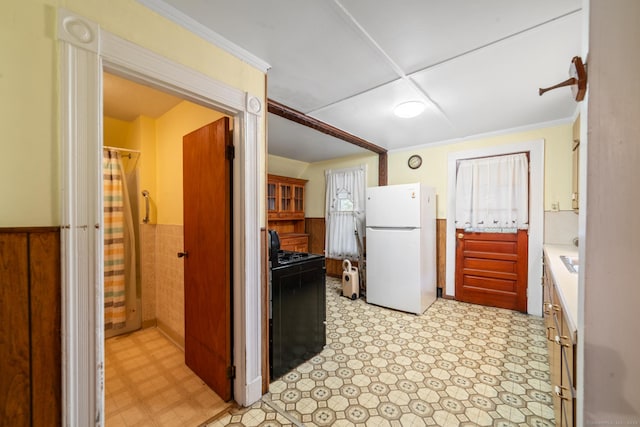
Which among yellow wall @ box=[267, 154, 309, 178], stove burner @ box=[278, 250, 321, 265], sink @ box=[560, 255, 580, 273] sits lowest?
stove burner @ box=[278, 250, 321, 265]

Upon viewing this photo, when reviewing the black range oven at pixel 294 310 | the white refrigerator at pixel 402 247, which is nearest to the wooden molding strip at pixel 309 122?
the white refrigerator at pixel 402 247

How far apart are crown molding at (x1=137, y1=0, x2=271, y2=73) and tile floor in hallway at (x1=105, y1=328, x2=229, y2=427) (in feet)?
7.32

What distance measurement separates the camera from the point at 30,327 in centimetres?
92

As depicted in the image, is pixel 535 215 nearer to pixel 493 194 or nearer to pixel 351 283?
pixel 493 194

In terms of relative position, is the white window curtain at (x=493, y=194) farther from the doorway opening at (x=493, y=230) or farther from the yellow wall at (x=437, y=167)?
the yellow wall at (x=437, y=167)

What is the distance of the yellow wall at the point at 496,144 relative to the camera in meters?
2.84

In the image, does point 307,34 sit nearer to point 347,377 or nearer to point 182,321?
point 347,377

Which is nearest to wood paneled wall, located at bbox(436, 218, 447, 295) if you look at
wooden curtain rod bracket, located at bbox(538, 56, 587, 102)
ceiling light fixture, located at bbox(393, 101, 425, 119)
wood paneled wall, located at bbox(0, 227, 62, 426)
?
ceiling light fixture, located at bbox(393, 101, 425, 119)

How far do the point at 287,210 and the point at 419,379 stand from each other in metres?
3.51

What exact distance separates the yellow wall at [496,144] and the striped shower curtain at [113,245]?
3.49 meters

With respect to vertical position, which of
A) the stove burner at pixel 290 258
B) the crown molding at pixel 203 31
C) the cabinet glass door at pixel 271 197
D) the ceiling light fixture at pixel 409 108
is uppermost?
the crown molding at pixel 203 31

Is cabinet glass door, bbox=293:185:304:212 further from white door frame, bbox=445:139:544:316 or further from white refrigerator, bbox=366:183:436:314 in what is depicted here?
white door frame, bbox=445:139:544:316

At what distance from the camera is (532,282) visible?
298 centimetres

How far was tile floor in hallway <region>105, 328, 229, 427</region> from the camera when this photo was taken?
157 centimetres
